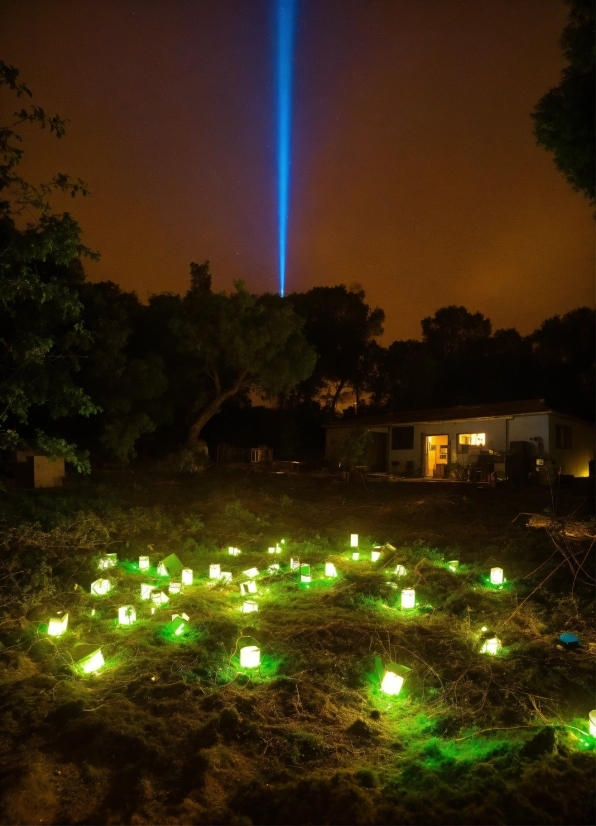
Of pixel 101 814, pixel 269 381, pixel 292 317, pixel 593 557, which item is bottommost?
pixel 101 814

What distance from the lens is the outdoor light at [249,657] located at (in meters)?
5.12

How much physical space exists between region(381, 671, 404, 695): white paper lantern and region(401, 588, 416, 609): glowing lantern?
6.72ft

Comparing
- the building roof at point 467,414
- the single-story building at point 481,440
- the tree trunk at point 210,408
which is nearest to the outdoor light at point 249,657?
the single-story building at point 481,440

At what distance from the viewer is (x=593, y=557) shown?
26.4 ft

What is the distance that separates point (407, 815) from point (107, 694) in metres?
2.63

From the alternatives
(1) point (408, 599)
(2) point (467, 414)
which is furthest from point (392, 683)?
(2) point (467, 414)

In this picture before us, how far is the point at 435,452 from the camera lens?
24.7 meters

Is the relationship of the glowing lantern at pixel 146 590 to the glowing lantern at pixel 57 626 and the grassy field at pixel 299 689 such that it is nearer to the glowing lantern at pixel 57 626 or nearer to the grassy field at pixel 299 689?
the grassy field at pixel 299 689

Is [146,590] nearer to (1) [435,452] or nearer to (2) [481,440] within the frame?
(2) [481,440]

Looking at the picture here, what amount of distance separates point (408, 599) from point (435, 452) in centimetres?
1853

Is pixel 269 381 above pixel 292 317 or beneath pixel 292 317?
beneath

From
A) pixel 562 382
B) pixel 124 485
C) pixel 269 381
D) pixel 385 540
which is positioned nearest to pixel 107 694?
pixel 385 540

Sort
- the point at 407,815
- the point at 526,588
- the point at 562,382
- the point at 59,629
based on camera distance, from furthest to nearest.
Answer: the point at 562,382
the point at 526,588
the point at 59,629
the point at 407,815

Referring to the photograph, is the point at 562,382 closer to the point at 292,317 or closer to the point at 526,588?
the point at 292,317
